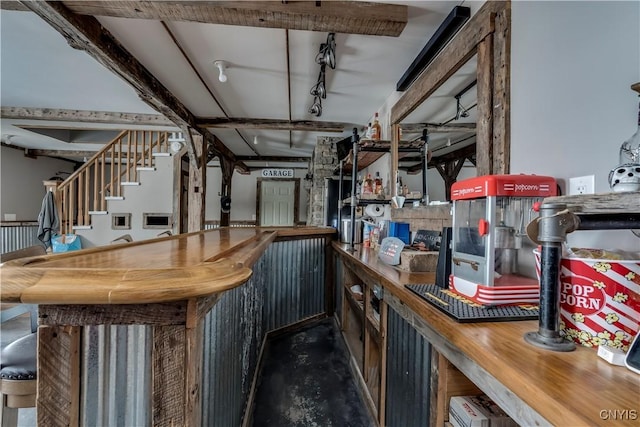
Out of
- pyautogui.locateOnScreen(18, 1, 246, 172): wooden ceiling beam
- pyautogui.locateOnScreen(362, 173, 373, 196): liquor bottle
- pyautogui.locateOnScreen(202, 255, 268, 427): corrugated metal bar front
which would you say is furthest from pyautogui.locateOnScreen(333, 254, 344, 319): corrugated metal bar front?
pyautogui.locateOnScreen(18, 1, 246, 172): wooden ceiling beam

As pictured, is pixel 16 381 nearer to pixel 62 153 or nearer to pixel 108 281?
pixel 108 281

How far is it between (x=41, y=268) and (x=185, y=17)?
1.83m

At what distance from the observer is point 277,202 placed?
26.1 ft

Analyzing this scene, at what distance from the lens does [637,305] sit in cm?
58

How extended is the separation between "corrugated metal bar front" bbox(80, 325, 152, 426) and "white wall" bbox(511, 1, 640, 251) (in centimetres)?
130

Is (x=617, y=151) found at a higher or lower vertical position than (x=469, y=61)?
lower

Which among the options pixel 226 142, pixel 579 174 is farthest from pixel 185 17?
pixel 226 142

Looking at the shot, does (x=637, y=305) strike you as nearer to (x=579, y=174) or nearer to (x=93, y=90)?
(x=579, y=174)

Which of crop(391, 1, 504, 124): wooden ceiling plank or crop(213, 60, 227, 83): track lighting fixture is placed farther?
crop(213, 60, 227, 83): track lighting fixture

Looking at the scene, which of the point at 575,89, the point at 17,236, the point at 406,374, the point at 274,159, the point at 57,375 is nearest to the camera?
the point at 57,375

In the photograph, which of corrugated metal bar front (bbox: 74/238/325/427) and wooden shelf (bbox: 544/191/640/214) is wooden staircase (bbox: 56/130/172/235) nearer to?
corrugated metal bar front (bbox: 74/238/325/427)

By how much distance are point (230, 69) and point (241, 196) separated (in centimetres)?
551

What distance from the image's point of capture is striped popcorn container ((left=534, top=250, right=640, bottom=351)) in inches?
23.1

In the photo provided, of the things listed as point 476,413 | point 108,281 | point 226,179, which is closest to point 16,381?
point 108,281
